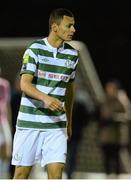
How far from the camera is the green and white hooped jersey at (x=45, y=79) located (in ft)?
27.4

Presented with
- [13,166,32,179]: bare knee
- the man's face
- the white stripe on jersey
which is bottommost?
[13,166,32,179]: bare knee

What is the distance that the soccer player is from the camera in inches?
329

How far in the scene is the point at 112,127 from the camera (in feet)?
46.6

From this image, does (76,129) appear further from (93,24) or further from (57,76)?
(57,76)

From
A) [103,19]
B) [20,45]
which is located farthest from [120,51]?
[20,45]

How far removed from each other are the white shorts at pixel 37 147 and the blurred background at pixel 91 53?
5.51 m

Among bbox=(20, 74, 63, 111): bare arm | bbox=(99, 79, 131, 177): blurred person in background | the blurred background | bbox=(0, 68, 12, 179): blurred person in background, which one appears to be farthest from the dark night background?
bbox=(20, 74, 63, 111): bare arm

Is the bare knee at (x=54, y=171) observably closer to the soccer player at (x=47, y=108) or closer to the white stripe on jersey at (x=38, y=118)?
the soccer player at (x=47, y=108)

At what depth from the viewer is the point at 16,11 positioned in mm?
18469

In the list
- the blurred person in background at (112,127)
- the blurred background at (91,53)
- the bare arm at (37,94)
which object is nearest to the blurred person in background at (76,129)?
the blurred background at (91,53)

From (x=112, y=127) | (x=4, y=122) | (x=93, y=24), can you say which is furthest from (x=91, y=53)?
(x=4, y=122)

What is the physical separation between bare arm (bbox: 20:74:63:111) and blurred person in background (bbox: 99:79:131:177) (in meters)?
6.00

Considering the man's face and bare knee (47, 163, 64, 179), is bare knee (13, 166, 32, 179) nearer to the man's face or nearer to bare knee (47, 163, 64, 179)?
bare knee (47, 163, 64, 179)

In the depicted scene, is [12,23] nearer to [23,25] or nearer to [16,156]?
[23,25]
